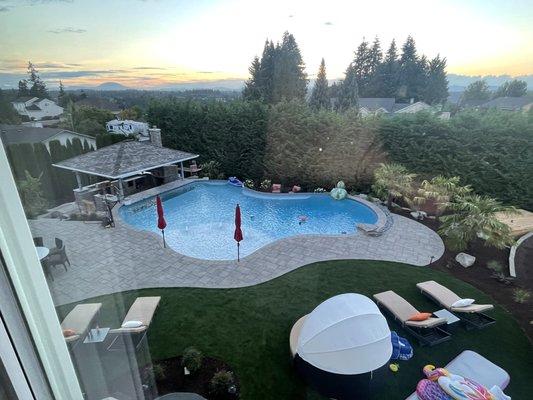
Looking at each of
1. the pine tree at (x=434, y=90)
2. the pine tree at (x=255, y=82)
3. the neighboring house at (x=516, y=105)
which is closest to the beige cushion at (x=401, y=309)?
the neighboring house at (x=516, y=105)

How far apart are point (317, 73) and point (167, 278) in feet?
91.7

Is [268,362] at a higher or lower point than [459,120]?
lower

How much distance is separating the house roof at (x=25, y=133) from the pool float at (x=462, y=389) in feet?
18.6

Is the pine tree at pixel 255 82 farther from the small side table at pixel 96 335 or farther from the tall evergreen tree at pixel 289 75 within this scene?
the small side table at pixel 96 335

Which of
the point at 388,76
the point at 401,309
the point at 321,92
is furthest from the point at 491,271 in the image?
the point at 388,76

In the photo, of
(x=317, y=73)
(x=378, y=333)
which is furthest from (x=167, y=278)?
(x=317, y=73)

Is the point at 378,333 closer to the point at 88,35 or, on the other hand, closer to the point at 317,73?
the point at 88,35

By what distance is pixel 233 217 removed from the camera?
13.2 meters

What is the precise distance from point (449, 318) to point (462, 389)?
2458mm

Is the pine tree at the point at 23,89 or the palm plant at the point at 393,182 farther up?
the pine tree at the point at 23,89

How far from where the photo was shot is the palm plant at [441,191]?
11.3 m

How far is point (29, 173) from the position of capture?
89 centimetres

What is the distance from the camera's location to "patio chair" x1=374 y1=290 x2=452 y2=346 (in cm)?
617

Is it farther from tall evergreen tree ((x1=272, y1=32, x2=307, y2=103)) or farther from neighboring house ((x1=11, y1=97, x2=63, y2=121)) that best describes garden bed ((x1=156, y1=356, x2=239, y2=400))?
tall evergreen tree ((x1=272, y1=32, x2=307, y2=103))
